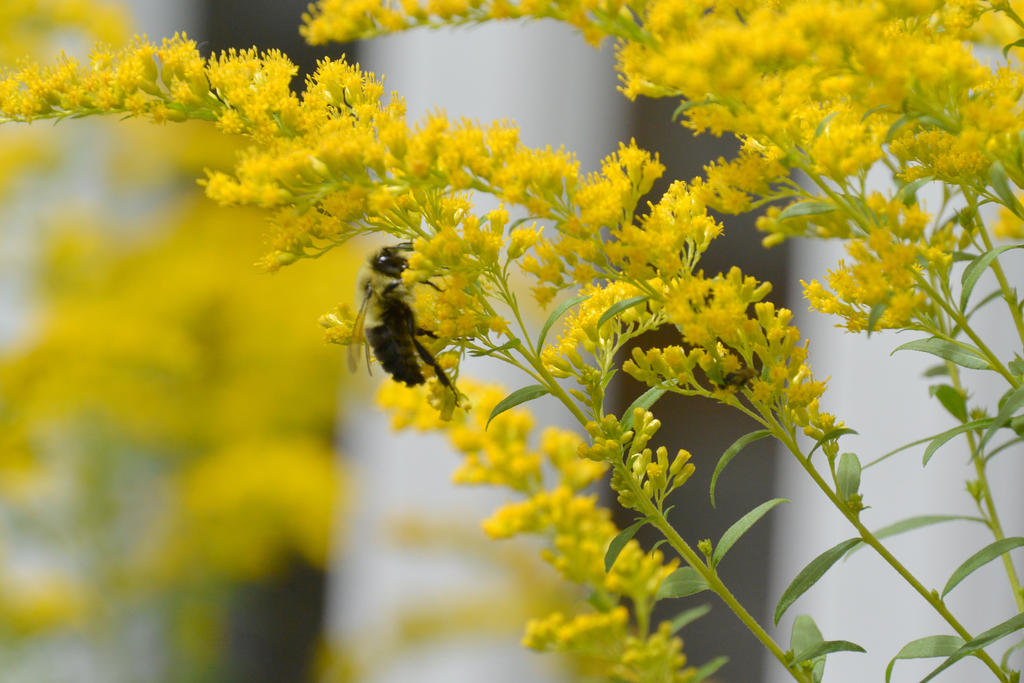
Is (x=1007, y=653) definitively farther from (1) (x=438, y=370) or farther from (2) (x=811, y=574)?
(1) (x=438, y=370)

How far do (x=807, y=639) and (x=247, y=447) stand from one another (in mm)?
1549

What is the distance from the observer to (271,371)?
189 cm

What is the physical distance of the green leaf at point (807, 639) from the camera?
1.57 ft

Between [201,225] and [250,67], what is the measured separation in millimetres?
1612

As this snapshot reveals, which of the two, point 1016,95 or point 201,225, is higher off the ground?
point 1016,95

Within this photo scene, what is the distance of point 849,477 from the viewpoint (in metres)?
0.45

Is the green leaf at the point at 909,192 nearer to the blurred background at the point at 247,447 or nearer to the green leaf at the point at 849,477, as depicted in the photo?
the green leaf at the point at 849,477

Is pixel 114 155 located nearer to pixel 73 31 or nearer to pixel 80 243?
pixel 80 243

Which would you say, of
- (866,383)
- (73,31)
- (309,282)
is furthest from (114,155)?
(866,383)

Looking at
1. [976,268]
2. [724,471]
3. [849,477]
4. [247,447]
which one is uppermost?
[976,268]

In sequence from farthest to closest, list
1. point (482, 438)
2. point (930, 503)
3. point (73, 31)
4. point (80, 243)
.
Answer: point (80, 243), point (930, 503), point (73, 31), point (482, 438)

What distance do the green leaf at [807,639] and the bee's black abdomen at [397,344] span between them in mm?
286

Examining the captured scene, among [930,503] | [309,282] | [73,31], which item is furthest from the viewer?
[309,282]

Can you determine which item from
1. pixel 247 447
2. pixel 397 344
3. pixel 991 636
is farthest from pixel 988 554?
pixel 247 447
